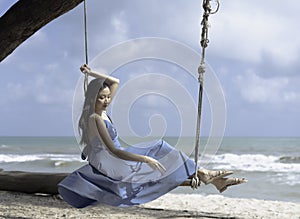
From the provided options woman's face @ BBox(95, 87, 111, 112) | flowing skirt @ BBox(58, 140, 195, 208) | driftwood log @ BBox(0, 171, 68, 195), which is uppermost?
woman's face @ BBox(95, 87, 111, 112)

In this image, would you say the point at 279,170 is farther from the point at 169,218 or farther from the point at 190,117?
the point at 190,117

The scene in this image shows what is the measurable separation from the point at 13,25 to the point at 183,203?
3157 mm

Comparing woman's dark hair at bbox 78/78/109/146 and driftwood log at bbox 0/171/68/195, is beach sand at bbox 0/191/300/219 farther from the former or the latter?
woman's dark hair at bbox 78/78/109/146

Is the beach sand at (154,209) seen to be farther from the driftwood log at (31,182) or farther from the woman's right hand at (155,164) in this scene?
the woman's right hand at (155,164)

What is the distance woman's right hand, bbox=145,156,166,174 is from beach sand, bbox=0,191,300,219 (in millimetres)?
1560

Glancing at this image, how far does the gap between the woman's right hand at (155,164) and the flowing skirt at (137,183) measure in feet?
0.09

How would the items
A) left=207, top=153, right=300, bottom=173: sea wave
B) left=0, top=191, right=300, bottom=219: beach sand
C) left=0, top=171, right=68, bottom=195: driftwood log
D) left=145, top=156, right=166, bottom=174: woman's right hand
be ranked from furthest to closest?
left=207, top=153, right=300, bottom=173: sea wave, left=0, top=171, right=68, bottom=195: driftwood log, left=0, top=191, right=300, bottom=219: beach sand, left=145, top=156, right=166, bottom=174: woman's right hand

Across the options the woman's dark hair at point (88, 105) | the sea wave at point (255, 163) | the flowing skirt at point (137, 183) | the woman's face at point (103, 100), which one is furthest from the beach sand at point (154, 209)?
the sea wave at point (255, 163)

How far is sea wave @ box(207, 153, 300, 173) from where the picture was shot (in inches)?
455

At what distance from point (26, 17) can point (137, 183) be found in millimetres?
1188

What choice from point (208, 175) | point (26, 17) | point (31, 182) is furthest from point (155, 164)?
point (31, 182)

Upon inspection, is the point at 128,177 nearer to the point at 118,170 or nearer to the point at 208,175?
the point at 118,170

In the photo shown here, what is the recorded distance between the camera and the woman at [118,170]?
103 inches

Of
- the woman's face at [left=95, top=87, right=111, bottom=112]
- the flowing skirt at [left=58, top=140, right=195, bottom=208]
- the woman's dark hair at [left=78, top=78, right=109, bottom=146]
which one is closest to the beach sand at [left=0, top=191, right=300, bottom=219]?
the flowing skirt at [left=58, top=140, right=195, bottom=208]
